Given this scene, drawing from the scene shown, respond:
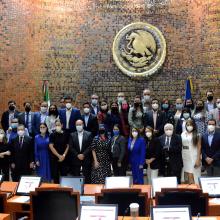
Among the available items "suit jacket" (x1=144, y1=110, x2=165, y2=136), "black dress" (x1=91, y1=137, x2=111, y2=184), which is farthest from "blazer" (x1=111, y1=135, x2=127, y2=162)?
"suit jacket" (x1=144, y1=110, x2=165, y2=136)

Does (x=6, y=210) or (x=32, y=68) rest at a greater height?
(x=32, y=68)

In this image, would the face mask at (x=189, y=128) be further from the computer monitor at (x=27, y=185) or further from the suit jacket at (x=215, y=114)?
the computer monitor at (x=27, y=185)

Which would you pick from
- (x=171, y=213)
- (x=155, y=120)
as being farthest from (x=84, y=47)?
(x=171, y=213)

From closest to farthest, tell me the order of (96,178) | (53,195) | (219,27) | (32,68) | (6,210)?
(53,195)
(6,210)
(96,178)
(219,27)
(32,68)

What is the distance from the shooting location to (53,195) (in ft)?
17.6

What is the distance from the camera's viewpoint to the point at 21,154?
8.59m

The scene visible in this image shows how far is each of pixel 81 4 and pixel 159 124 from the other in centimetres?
543

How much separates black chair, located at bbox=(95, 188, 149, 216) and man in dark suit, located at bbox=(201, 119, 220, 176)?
123 inches

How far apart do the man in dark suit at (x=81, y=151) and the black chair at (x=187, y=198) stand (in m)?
3.33

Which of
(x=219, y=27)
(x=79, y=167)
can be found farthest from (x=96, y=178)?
(x=219, y=27)

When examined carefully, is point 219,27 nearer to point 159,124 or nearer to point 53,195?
point 159,124

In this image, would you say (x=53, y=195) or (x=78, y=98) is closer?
(x=53, y=195)

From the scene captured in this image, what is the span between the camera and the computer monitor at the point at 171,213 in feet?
13.9

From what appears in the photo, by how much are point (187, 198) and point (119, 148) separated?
128 inches
